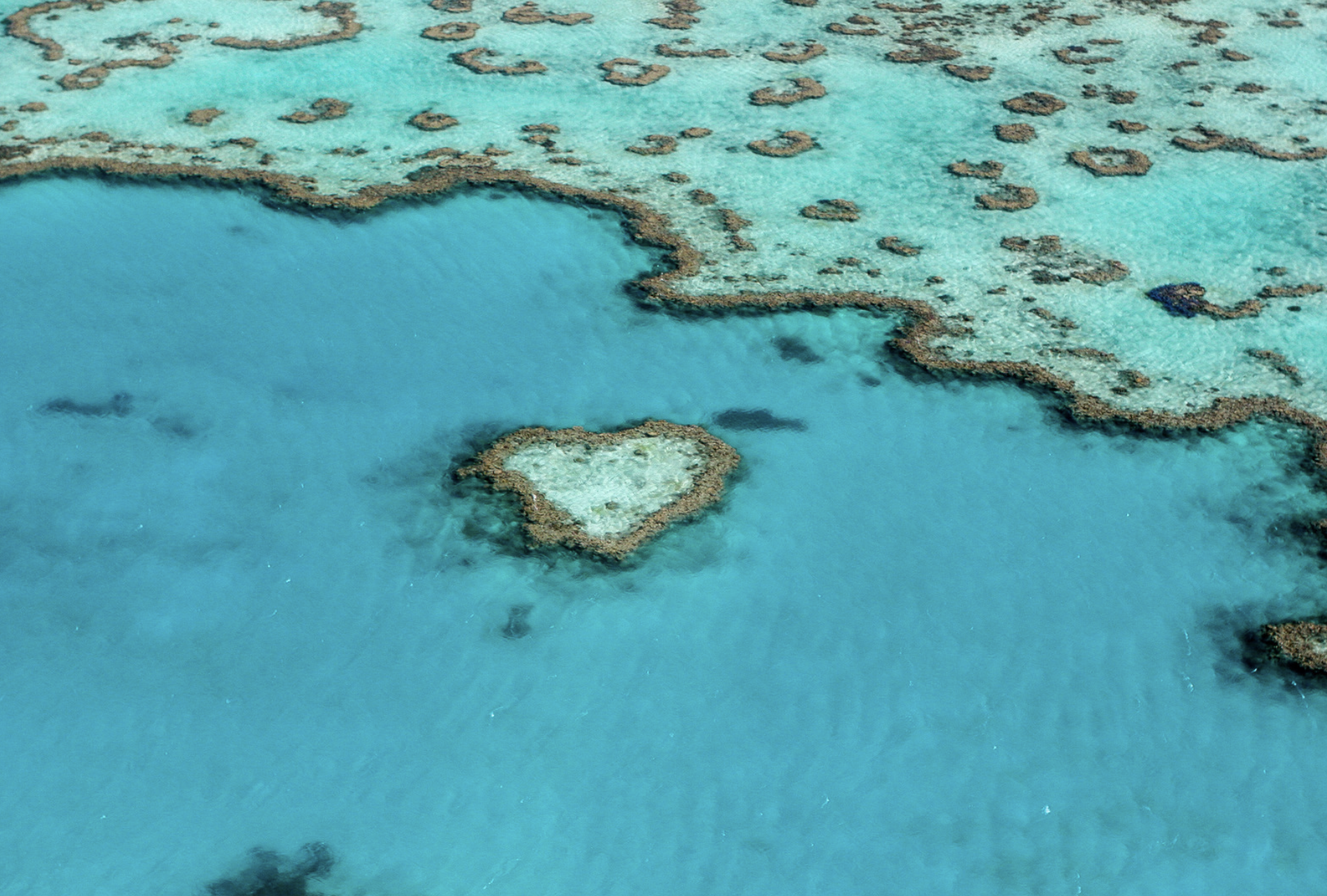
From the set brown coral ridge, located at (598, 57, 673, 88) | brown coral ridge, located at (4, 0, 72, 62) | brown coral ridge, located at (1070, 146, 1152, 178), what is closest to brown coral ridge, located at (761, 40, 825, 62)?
brown coral ridge, located at (598, 57, 673, 88)

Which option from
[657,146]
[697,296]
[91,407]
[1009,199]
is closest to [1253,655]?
[697,296]

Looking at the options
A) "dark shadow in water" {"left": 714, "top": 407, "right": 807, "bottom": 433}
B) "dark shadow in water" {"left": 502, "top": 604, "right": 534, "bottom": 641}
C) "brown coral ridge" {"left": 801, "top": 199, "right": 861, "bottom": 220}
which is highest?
"brown coral ridge" {"left": 801, "top": 199, "right": 861, "bottom": 220}

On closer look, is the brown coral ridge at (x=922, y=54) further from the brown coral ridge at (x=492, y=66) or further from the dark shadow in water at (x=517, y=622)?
the dark shadow in water at (x=517, y=622)

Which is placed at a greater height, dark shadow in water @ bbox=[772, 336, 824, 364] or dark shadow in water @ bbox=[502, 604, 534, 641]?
dark shadow in water @ bbox=[772, 336, 824, 364]

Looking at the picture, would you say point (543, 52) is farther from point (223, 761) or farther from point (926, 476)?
point (223, 761)

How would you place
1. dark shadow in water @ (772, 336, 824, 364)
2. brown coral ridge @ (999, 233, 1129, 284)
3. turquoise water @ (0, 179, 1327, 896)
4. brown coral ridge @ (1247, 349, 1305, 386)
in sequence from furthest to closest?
brown coral ridge @ (999, 233, 1129, 284)
dark shadow in water @ (772, 336, 824, 364)
brown coral ridge @ (1247, 349, 1305, 386)
turquoise water @ (0, 179, 1327, 896)

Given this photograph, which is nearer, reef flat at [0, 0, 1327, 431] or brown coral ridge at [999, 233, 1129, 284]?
reef flat at [0, 0, 1327, 431]

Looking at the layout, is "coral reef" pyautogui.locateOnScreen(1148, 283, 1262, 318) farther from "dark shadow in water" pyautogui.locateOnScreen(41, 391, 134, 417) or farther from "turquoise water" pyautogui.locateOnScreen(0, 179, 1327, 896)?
"dark shadow in water" pyautogui.locateOnScreen(41, 391, 134, 417)

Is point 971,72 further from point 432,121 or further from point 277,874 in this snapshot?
point 277,874
